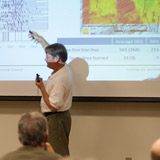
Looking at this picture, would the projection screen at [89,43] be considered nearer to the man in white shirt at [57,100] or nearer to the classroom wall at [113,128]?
the classroom wall at [113,128]

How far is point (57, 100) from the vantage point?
2668 mm

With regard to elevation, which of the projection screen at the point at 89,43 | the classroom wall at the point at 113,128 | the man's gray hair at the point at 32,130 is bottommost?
the classroom wall at the point at 113,128

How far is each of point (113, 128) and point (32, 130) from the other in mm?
1800

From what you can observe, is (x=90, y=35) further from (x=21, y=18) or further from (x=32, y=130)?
(x=32, y=130)

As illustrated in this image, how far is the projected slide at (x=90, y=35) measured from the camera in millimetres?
3176

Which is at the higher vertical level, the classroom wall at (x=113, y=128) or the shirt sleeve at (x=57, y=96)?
the shirt sleeve at (x=57, y=96)

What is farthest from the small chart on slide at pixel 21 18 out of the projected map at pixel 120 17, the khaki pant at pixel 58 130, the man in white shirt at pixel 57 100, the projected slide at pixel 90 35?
the khaki pant at pixel 58 130

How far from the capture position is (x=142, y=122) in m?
3.30

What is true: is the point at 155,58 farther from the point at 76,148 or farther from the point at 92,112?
the point at 76,148

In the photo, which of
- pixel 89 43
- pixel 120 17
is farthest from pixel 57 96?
pixel 120 17

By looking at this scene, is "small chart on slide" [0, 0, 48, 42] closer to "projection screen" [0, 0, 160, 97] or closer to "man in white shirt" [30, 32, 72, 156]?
"projection screen" [0, 0, 160, 97]

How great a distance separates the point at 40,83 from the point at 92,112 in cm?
85

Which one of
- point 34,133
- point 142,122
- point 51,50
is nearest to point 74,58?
point 51,50

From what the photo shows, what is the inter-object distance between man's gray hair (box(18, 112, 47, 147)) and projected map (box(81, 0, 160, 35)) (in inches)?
68.4
